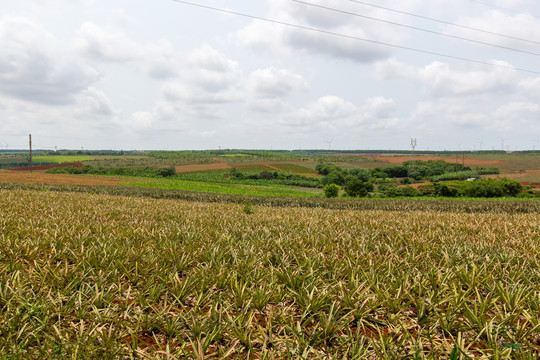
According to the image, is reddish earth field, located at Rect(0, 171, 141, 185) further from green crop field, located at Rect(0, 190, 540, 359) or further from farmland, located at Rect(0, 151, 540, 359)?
green crop field, located at Rect(0, 190, 540, 359)

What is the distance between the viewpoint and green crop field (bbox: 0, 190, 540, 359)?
2.78 meters

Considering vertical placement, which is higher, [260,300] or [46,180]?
[260,300]

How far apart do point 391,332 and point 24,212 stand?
35.8ft

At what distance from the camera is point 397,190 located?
233 feet

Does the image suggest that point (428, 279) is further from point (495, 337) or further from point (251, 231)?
point (251, 231)

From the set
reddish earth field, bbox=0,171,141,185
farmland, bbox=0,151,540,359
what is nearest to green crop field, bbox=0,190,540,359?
farmland, bbox=0,151,540,359

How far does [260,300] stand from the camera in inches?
137

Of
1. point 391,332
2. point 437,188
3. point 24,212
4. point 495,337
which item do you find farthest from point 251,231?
point 437,188

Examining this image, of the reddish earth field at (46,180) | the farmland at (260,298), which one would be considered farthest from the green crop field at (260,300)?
the reddish earth field at (46,180)

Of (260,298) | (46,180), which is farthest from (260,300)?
(46,180)

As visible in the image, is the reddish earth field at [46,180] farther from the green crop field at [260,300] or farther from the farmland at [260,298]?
the green crop field at [260,300]

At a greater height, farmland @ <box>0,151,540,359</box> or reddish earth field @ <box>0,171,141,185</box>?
farmland @ <box>0,151,540,359</box>

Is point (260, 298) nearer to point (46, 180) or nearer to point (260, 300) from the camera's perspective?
point (260, 300)

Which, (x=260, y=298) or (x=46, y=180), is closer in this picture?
(x=260, y=298)
